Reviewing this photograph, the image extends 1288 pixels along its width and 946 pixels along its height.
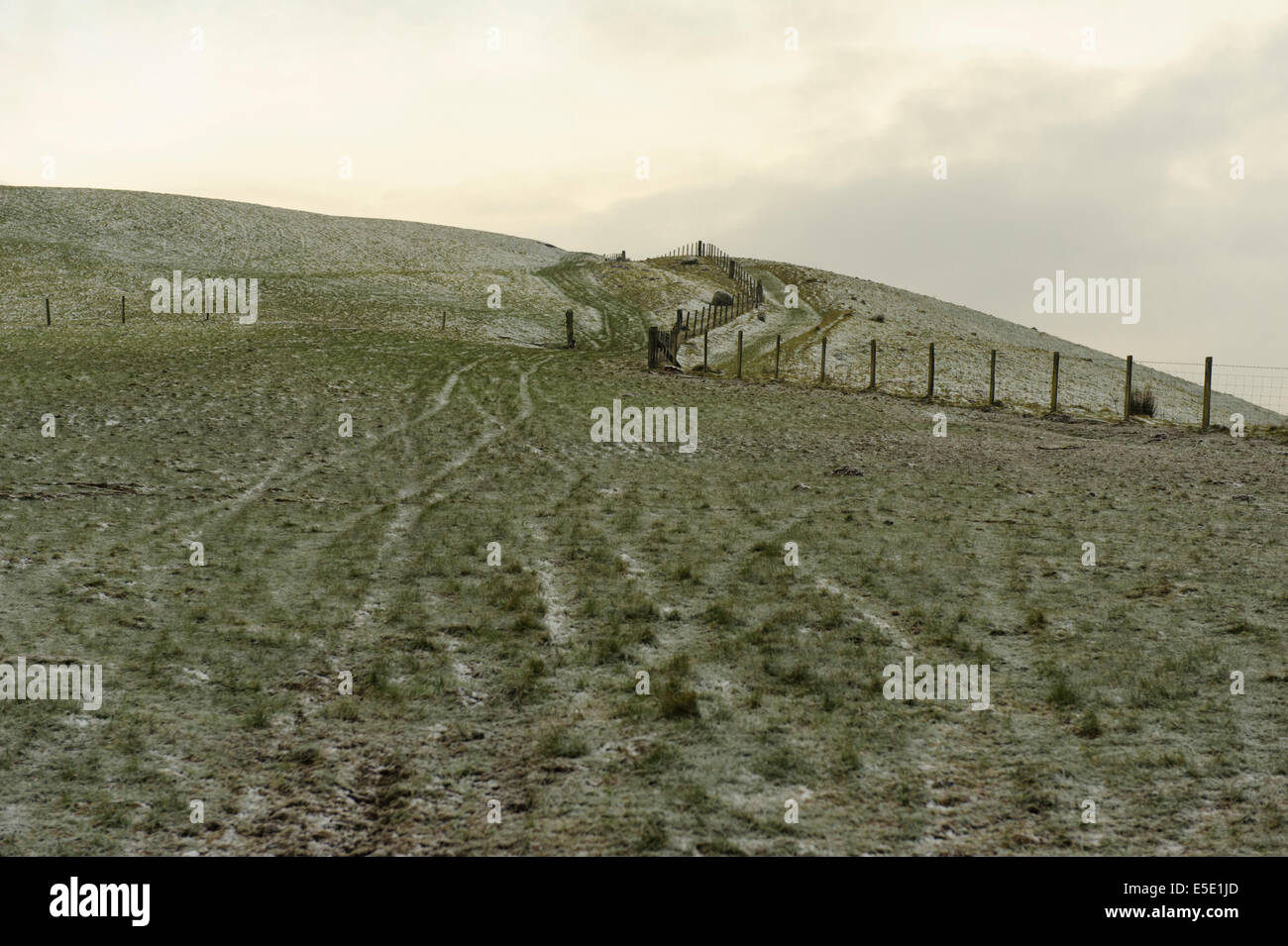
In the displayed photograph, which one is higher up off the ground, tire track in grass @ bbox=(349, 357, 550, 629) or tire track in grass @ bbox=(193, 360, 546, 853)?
tire track in grass @ bbox=(349, 357, 550, 629)

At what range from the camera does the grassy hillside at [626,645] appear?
595cm

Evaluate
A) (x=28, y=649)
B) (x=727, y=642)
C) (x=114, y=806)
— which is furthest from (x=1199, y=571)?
(x=28, y=649)

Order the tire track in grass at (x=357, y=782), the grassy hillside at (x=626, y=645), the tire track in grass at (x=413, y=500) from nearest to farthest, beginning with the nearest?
the tire track in grass at (x=357, y=782)
the grassy hillside at (x=626, y=645)
the tire track in grass at (x=413, y=500)

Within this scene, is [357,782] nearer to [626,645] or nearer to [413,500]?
[626,645]

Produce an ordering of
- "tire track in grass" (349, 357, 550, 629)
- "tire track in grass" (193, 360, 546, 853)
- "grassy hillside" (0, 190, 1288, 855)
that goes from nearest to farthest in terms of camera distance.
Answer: "tire track in grass" (193, 360, 546, 853)
"grassy hillside" (0, 190, 1288, 855)
"tire track in grass" (349, 357, 550, 629)

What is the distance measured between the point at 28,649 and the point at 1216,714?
992 cm

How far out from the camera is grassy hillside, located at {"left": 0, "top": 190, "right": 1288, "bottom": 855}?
5.95 m

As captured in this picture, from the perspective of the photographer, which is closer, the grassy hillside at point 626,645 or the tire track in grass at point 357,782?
the tire track in grass at point 357,782

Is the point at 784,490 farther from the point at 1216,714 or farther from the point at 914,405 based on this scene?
the point at 914,405

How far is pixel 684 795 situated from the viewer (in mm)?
6121

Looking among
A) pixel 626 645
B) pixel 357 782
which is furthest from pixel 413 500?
pixel 357 782

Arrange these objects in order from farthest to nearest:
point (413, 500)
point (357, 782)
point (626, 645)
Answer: point (413, 500) → point (626, 645) → point (357, 782)

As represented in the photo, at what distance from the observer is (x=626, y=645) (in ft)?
29.8

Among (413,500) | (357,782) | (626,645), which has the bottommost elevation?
(357,782)
